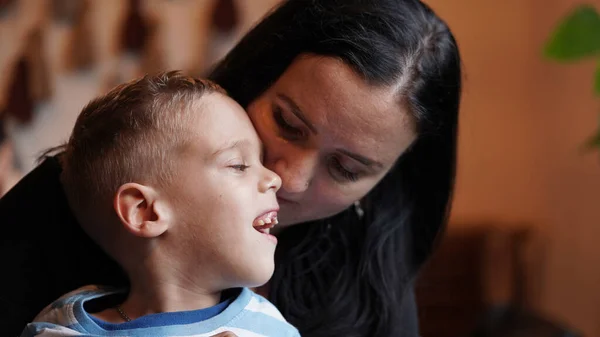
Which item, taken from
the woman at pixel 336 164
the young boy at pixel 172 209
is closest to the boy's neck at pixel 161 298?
the young boy at pixel 172 209

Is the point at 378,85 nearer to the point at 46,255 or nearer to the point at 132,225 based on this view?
the point at 132,225

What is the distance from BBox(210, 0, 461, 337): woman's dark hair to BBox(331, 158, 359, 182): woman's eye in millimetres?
134

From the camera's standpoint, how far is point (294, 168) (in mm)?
1035

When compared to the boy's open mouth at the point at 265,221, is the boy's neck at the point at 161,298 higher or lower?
lower

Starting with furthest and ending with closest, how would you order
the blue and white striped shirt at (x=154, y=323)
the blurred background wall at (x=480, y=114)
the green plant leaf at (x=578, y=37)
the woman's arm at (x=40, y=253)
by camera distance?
the blurred background wall at (x=480, y=114)
the green plant leaf at (x=578, y=37)
the woman's arm at (x=40, y=253)
the blue and white striped shirt at (x=154, y=323)

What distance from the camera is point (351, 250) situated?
1294mm

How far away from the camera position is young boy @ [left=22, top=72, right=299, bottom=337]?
919mm

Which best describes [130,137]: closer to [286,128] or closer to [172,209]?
[172,209]

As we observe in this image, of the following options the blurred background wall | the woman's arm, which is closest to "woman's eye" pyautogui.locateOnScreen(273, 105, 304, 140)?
the woman's arm

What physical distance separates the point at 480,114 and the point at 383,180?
222 cm

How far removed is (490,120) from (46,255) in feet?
8.95

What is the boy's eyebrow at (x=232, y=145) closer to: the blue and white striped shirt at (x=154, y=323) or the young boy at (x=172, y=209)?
the young boy at (x=172, y=209)

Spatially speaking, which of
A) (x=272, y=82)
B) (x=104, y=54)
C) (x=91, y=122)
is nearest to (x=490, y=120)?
(x=104, y=54)

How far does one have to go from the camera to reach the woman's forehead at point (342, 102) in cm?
102
